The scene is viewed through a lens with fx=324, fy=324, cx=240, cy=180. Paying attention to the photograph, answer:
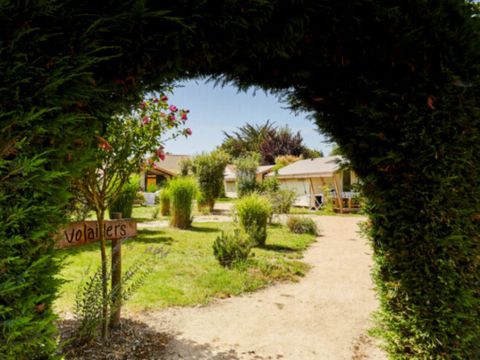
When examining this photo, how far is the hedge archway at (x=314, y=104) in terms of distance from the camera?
1.45 meters

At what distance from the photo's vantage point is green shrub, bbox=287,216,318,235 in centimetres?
1234

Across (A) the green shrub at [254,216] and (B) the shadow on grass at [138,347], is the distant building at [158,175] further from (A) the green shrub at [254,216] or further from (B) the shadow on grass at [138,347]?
(B) the shadow on grass at [138,347]

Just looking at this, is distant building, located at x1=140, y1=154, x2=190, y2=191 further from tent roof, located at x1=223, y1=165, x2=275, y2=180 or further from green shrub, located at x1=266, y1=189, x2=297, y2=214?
green shrub, located at x1=266, y1=189, x2=297, y2=214

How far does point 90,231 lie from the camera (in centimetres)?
321

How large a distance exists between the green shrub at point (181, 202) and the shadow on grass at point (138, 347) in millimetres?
8310

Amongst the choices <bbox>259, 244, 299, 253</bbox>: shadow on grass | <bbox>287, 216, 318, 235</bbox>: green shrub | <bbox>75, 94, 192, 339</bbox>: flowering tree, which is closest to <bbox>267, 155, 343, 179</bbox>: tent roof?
<bbox>287, 216, 318, 235</bbox>: green shrub

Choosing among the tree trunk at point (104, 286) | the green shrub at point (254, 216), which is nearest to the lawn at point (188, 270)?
the tree trunk at point (104, 286)

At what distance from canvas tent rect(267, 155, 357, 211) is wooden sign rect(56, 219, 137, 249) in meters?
18.4

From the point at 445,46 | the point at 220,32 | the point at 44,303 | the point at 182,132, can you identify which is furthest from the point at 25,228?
the point at 182,132

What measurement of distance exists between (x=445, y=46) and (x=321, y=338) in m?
3.33

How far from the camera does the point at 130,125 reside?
155 inches

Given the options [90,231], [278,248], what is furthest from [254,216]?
[90,231]

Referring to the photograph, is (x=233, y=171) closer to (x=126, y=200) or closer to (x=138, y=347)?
(x=126, y=200)

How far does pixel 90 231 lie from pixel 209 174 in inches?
591
